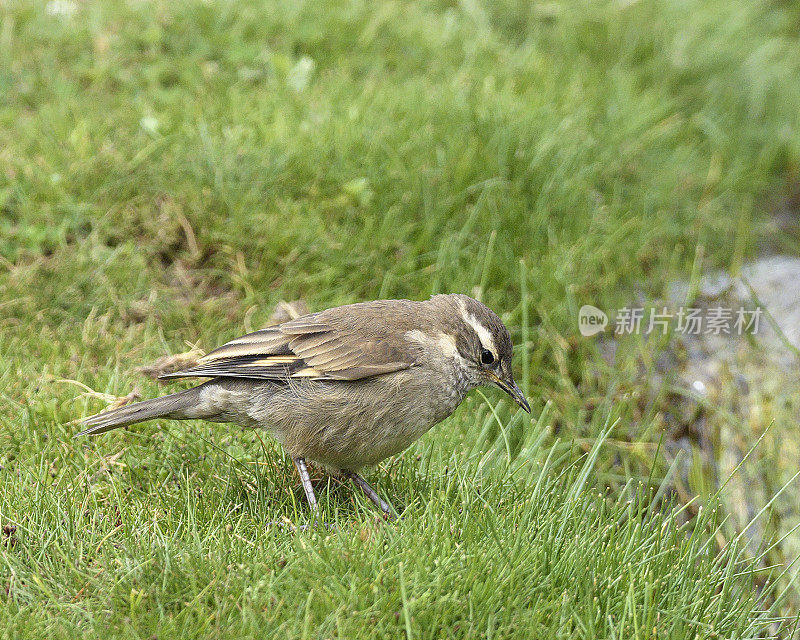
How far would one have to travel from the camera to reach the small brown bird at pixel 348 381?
182 inches

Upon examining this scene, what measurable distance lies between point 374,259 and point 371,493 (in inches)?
97.4

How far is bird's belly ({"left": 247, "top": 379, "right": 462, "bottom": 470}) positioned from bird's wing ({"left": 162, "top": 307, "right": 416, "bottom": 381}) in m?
0.09

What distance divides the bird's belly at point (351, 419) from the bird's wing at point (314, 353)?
0.30ft

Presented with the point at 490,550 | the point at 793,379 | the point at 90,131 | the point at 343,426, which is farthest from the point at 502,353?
the point at 90,131

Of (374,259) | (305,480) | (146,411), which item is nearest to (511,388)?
(305,480)

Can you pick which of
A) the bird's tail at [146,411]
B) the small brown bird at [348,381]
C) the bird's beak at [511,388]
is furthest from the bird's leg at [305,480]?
the bird's beak at [511,388]

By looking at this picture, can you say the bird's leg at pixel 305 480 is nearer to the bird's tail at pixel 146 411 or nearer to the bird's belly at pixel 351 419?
the bird's belly at pixel 351 419

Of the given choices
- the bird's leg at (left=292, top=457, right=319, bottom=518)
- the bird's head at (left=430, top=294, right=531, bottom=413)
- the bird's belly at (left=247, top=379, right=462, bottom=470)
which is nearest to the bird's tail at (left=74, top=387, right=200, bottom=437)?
the bird's belly at (left=247, top=379, right=462, bottom=470)

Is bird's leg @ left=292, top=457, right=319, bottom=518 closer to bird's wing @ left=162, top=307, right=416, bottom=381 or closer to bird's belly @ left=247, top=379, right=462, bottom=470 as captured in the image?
bird's belly @ left=247, top=379, right=462, bottom=470

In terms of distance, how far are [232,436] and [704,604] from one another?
253 cm

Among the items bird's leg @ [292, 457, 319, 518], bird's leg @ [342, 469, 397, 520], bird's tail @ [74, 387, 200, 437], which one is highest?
bird's tail @ [74, 387, 200, 437]

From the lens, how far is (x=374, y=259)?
677 cm

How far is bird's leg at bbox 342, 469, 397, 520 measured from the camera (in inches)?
174

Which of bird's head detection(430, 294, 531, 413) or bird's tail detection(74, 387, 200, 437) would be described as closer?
bird's tail detection(74, 387, 200, 437)
